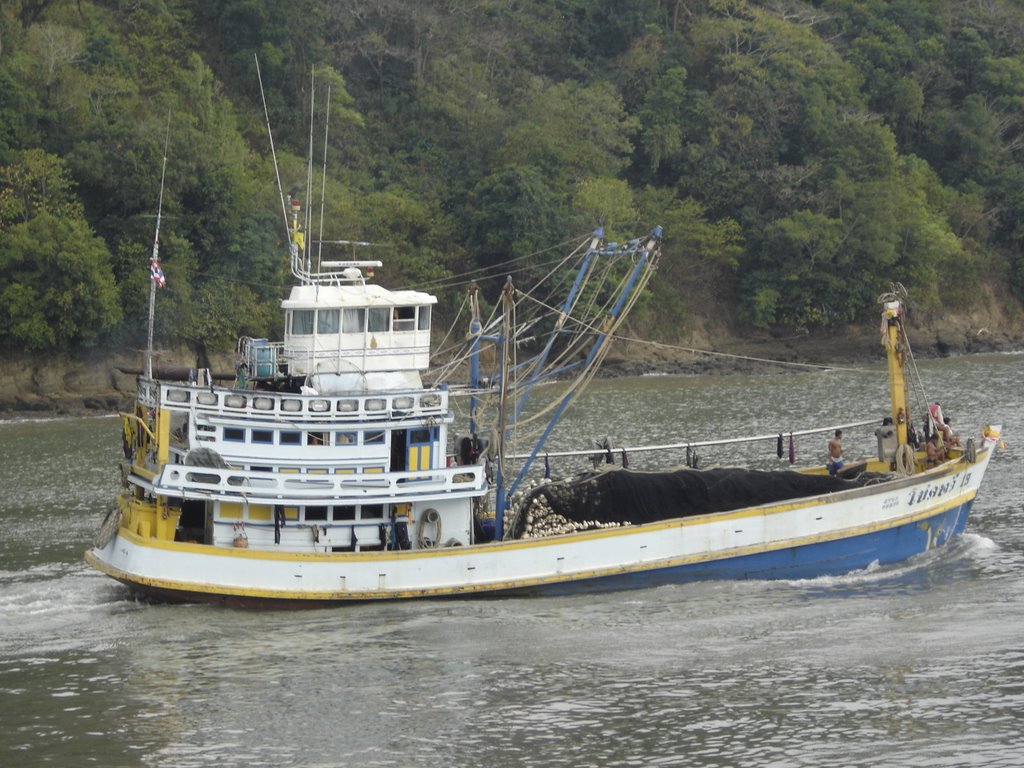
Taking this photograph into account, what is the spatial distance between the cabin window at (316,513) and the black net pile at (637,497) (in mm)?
3070

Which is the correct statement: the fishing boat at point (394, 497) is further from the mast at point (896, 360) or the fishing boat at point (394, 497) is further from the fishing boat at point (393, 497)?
the mast at point (896, 360)

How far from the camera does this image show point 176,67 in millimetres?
63844

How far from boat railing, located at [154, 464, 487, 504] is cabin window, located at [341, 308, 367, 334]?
2476 mm

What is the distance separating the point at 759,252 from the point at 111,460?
35.4 metres

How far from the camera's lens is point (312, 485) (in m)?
25.2

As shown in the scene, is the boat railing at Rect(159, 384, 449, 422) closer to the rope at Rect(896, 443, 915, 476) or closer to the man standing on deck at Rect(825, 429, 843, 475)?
the man standing on deck at Rect(825, 429, 843, 475)

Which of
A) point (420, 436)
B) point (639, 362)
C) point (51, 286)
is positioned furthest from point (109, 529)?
point (639, 362)

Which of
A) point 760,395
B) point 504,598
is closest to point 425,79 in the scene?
point 760,395

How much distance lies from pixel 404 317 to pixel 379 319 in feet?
1.49

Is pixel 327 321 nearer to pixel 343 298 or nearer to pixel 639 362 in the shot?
pixel 343 298

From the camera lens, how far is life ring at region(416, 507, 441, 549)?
26.0 m

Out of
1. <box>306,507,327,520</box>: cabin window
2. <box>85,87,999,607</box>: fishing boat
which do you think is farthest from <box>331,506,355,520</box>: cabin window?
<box>306,507,327,520</box>: cabin window

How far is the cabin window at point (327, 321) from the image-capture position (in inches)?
1032

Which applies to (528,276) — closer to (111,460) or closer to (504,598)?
(111,460)
